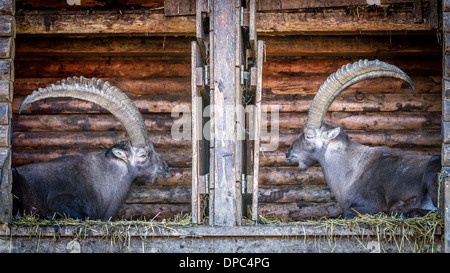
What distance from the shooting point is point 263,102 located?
32.9 ft

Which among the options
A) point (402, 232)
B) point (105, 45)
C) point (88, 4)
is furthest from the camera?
point (105, 45)

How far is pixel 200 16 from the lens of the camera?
6410mm

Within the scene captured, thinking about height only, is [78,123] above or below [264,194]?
above

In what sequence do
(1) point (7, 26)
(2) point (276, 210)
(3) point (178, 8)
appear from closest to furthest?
1. (1) point (7, 26)
2. (3) point (178, 8)
3. (2) point (276, 210)

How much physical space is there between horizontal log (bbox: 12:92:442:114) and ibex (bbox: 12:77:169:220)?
1.51 m

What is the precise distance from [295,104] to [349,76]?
2432mm

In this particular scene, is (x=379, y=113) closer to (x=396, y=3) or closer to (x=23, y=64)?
(x=396, y=3)

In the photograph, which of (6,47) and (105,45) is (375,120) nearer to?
(105,45)

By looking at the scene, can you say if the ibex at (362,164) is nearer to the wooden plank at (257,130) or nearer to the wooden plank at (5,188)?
the wooden plank at (257,130)

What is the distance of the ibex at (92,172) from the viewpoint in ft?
24.5

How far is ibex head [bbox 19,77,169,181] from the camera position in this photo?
7152 millimetres

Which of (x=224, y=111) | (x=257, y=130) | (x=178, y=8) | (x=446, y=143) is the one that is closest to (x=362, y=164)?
(x=446, y=143)

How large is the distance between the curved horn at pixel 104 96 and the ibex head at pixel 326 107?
2485 millimetres

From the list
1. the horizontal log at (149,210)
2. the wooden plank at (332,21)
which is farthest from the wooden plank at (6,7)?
the horizontal log at (149,210)
